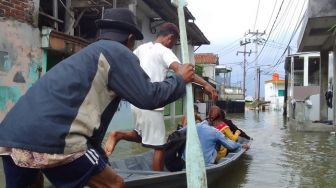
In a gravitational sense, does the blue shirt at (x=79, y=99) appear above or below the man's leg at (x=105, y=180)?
above

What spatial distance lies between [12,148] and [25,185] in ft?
1.03

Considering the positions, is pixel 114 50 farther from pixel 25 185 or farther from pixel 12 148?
pixel 25 185

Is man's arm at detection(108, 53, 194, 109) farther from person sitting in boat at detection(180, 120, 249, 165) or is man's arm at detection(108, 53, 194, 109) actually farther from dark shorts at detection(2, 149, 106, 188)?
person sitting in boat at detection(180, 120, 249, 165)

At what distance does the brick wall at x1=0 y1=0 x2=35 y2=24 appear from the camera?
27.4 ft

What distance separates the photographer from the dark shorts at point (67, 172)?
7.75ft

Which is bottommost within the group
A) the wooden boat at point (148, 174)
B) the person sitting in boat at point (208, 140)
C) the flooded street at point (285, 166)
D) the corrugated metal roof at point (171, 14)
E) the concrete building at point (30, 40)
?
the flooded street at point (285, 166)

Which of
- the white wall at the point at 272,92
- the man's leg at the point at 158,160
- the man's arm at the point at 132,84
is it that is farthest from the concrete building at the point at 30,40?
the white wall at the point at 272,92

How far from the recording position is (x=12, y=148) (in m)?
2.30

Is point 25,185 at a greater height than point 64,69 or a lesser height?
lesser

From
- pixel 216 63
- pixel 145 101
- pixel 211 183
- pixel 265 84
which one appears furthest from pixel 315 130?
pixel 265 84

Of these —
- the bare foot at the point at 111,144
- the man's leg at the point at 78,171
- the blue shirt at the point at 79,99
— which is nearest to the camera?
the blue shirt at the point at 79,99

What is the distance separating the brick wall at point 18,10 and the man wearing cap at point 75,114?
21.4 ft

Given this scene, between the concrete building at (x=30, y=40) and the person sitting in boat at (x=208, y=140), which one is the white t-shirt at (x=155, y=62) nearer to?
the person sitting in boat at (x=208, y=140)

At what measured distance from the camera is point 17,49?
8.77m
